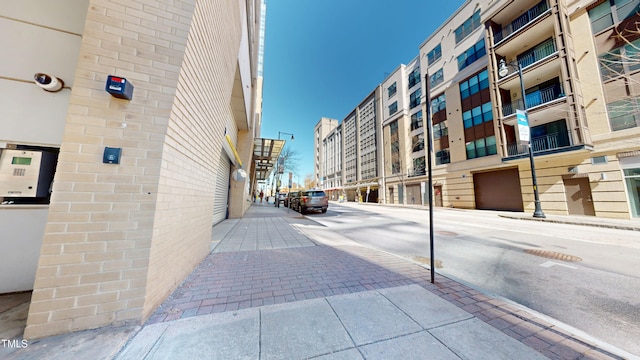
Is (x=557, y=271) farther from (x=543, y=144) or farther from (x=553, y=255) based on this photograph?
(x=543, y=144)

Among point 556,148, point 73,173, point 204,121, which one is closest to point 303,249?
point 204,121

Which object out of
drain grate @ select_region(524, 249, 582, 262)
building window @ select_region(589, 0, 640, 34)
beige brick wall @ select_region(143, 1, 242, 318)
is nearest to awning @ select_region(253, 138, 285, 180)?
beige brick wall @ select_region(143, 1, 242, 318)

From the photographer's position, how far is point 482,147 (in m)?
18.1

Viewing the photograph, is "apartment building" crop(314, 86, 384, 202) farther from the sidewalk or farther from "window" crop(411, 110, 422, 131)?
the sidewalk

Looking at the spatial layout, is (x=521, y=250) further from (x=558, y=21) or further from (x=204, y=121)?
(x=558, y=21)

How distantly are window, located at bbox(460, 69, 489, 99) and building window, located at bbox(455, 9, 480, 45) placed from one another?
4.74 m

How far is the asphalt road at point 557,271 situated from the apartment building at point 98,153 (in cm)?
452

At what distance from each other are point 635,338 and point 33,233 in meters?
7.06

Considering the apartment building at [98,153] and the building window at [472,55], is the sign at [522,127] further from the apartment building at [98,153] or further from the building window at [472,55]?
the apartment building at [98,153]

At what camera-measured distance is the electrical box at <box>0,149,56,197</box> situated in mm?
2568

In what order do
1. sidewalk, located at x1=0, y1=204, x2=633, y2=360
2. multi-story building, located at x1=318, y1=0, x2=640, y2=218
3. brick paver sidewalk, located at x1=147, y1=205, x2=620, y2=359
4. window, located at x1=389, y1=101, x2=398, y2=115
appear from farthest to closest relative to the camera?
1. window, located at x1=389, y1=101, x2=398, y2=115
2. multi-story building, located at x1=318, y1=0, x2=640, y2=218
3. brick paver sidewalk, located at x1=147, y1=205, x2=620, y2=359
4. sidewalk, located at x1=0, y1=204, x2=633, y2=360

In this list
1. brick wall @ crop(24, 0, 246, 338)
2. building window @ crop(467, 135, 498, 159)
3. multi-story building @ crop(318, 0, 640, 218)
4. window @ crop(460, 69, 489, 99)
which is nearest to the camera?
brick wall @ crop(24, 0, 246, 338)

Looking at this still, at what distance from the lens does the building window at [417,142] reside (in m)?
26.5

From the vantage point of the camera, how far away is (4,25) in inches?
104
